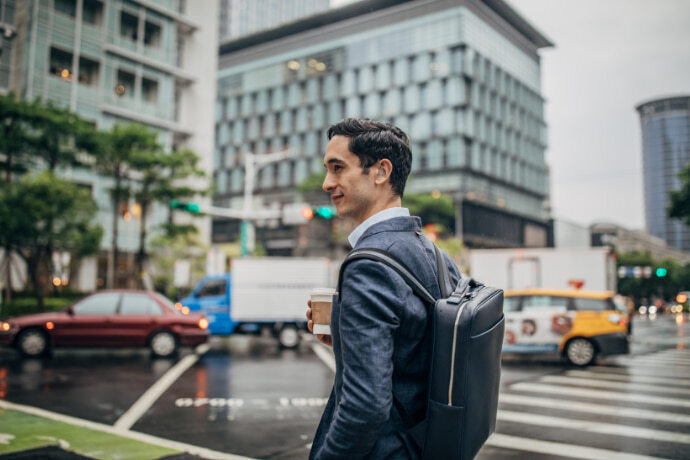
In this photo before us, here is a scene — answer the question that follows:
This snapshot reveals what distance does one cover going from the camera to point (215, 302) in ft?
58.6

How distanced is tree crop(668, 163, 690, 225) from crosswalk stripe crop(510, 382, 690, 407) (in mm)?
18098

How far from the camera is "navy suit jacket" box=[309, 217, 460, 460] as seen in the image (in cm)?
167

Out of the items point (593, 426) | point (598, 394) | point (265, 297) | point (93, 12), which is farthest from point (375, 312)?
point (93, 12)

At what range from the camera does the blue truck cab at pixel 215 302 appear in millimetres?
17516

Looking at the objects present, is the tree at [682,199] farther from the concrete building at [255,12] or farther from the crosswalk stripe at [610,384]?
the concrete building at [255,12]

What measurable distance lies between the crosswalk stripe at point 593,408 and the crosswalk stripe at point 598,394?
71cm

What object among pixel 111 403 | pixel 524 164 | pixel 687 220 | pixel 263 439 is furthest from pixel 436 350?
pixel 524 164

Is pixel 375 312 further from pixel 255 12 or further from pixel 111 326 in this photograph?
pixel 255 12

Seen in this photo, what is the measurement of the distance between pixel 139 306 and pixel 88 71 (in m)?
23.1

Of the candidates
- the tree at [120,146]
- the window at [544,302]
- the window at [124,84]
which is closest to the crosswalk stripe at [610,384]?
the window at [544,302]

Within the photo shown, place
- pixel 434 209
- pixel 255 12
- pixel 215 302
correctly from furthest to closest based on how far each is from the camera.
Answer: pixel 255 12
pixel 434 209
pixel 215 302

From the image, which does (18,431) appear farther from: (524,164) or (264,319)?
(524,164)

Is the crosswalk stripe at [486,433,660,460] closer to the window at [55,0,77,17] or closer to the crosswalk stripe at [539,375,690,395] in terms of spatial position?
the crosswalk stripe at [539,375,690,395]

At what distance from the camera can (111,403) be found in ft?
26.6
